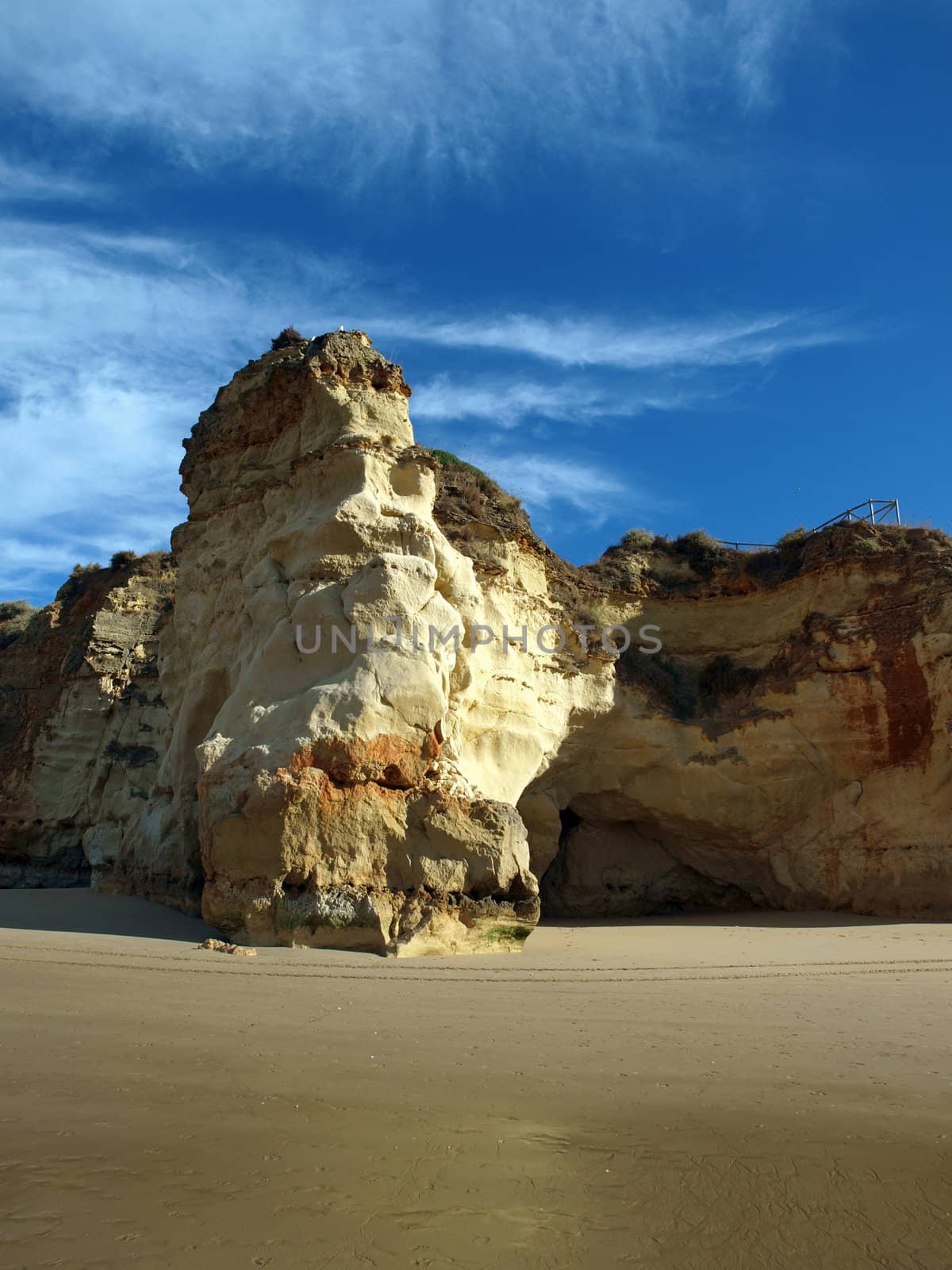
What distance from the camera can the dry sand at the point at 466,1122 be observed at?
2.46m

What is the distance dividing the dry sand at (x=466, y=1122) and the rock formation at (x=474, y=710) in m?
2.26

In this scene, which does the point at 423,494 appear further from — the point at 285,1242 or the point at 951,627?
the point at 285,1242

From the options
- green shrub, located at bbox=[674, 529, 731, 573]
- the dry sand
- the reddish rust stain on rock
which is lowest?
the dry sand

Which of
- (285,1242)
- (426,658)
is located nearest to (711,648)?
(426,658)

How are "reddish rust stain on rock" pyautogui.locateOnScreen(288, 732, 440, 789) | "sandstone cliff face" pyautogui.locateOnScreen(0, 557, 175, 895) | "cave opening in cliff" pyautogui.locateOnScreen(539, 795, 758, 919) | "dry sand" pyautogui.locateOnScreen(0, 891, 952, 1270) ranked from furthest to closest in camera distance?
1. "sandstone cliff face" pyautogui.locateOnScreen(0, 557, 175, 895)
2. "cave opening in cliff" pyautogui.locateOnScreen(539, 795, 758, 919)
3. "reddish rust stain on rock" pyautogui.locateOnScreen(288, 732, 440, 789)
4. "dry sand" pyautogui.locateOnScreen(0, 891, 952, 1270)

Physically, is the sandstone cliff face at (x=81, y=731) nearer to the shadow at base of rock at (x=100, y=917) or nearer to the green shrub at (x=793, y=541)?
the shadow at base of rock at (x=100, y=917)

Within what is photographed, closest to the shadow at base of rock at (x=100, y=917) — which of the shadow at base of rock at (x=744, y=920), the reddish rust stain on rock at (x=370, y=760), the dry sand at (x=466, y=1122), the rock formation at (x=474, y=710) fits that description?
the rock formation at (x=474, y=710)

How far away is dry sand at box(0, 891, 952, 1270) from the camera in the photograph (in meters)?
2.46

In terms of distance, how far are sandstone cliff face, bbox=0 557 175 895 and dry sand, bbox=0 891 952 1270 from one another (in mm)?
12363

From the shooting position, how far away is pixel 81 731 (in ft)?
62.3

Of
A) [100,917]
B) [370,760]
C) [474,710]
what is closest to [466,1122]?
[370,760]

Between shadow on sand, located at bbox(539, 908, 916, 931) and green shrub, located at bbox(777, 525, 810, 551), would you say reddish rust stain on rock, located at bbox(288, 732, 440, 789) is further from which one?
green shrub, located at bbox(777, 525, 810, 551)

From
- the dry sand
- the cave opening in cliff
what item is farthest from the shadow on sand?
the dry sand

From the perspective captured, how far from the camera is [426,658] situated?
9.92 metres
